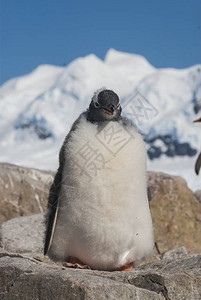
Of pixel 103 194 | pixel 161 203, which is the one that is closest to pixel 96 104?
pixel 103 194

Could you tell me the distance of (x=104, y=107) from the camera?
552cm

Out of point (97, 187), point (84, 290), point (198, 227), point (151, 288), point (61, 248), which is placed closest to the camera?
point (84, 290)

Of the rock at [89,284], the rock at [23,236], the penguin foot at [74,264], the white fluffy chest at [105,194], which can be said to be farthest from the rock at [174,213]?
the rock at [89,284]

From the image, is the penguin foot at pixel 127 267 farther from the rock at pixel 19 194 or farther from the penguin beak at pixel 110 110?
the rock at pixel 19 194

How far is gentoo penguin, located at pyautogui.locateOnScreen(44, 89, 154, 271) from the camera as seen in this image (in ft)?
17.6

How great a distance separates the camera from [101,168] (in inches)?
211

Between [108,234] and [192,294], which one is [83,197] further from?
[192,294]

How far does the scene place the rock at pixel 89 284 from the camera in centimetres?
410

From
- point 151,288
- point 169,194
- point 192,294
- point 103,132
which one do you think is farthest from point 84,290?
point 169,194

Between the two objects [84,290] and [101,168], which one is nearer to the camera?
[84,290]

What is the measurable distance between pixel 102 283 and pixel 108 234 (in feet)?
4.25

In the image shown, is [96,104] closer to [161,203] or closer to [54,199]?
[54,199]

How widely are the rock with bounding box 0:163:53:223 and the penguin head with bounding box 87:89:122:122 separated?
622 cm

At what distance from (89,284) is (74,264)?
1.54m
